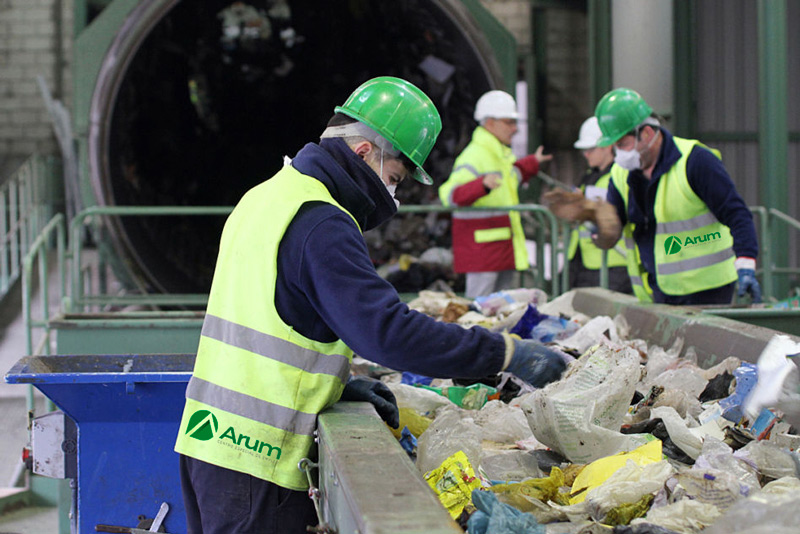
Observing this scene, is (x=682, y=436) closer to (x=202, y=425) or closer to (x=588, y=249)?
(x=202, y=425)

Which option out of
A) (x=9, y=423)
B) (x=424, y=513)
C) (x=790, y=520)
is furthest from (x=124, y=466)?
(x=9, y=423)

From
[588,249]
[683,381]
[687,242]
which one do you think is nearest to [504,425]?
[683,381]

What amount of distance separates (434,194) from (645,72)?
205 centimetres

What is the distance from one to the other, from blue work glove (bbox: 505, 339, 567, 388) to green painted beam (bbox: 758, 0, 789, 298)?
6.17m

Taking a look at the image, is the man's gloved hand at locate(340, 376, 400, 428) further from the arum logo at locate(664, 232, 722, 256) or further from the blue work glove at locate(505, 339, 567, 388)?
the arum logo at locate(664, 232, 722, 256)

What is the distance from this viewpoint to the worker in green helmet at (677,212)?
13.1 ft

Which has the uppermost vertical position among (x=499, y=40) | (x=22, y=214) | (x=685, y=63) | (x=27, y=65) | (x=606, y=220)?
(x=27, y=65)

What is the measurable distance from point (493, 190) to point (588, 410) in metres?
3.76

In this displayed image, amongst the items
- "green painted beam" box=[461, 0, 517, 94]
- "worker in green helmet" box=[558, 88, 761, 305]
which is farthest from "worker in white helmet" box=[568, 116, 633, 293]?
"worker in green helmet" box=[558, 88, 761, 305]

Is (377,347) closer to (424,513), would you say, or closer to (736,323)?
(424,513)

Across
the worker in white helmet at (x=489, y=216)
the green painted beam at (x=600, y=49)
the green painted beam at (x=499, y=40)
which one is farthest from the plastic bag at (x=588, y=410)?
the green painted beam at (x=600, y=49)

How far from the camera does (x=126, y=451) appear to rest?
2873 millimetres

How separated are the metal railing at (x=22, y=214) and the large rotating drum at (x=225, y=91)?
1.70m

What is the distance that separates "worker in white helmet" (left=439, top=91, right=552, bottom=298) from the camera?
596 centimetres
